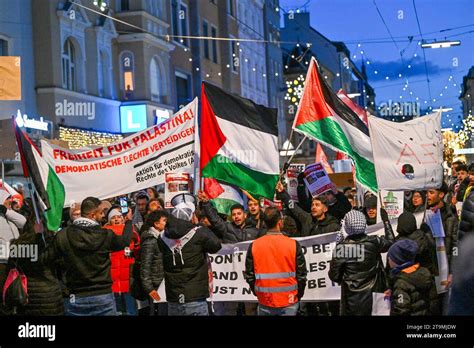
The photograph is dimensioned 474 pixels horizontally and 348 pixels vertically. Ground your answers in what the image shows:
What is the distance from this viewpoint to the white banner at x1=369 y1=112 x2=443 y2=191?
31.6 ft

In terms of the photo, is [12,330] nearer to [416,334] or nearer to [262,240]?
[262,240]

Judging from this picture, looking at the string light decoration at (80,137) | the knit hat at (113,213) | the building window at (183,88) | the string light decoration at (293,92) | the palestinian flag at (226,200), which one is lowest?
the knit hat at (113,213)

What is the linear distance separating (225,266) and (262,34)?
604cm

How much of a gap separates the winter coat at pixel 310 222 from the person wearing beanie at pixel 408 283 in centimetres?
202

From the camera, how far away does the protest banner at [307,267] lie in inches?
373

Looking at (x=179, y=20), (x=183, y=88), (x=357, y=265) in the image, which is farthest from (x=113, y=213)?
(x=179, y=20)

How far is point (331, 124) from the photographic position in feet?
33.0

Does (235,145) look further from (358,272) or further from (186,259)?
(358,272)

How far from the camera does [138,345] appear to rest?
22.0 feet

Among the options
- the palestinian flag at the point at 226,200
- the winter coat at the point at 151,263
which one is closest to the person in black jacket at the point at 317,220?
the palestinian flag at the point at 226,200

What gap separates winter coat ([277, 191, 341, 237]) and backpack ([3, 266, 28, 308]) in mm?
3137

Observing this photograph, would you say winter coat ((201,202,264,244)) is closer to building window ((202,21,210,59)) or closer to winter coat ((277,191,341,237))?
winter coat ((277,191,341,237))

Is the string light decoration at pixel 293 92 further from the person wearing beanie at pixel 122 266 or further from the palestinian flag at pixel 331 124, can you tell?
the person wearing beanie at pixel 122 266

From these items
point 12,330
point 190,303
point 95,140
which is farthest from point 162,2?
point 12,330
